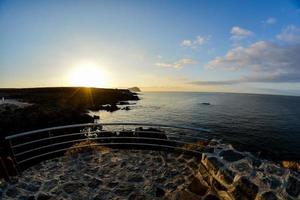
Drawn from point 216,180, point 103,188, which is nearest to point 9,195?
point 103,188

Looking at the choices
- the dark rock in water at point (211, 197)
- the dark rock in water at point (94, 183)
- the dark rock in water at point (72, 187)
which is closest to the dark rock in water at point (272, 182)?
the dark rock in water at point (211, 197)

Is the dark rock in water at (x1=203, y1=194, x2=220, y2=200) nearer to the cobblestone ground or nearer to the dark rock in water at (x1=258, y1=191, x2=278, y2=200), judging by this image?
the cobblestone ground

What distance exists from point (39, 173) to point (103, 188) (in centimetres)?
223

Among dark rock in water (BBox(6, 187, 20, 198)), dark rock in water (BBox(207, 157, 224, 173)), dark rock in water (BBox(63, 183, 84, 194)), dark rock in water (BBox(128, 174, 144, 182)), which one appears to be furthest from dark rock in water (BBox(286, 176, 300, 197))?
dark rock in water (BBox(6, 187, 20, 198))

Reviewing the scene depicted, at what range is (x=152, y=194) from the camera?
482 cm

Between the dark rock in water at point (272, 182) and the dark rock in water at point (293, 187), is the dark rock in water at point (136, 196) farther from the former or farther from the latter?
the dark rock in water at point (293, 187)

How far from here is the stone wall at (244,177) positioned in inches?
145

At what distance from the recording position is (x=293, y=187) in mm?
3713

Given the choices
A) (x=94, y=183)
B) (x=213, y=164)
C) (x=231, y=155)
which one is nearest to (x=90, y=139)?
(x=94, y=183)

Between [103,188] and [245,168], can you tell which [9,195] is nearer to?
[103,188]

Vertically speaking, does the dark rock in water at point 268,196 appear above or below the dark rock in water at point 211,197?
above

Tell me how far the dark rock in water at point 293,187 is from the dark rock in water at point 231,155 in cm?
111

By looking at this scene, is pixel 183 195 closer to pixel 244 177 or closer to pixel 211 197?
pixel 211 197

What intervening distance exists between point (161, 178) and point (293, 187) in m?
3.12
